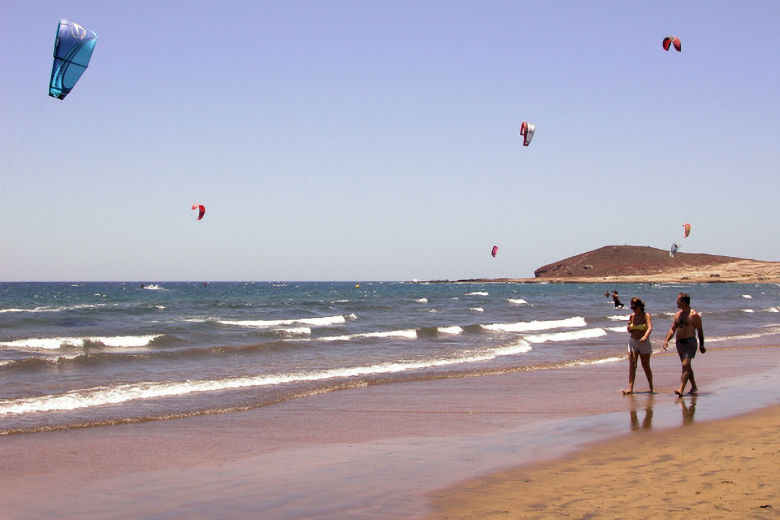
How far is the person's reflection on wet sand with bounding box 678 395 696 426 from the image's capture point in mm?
8586

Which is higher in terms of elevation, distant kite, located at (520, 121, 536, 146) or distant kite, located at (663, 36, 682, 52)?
distant kite, located at (663, 36, 682, 52)

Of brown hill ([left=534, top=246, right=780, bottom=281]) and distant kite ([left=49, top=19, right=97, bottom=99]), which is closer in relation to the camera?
distant kite ([left=49, top=19, right=97, bottom=99])

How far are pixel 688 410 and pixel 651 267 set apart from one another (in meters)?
145

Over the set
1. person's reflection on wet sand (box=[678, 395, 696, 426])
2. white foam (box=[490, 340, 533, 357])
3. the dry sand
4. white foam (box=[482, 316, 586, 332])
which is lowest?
white foam (box=[482, 316, 586, 332])

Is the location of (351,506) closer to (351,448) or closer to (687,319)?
(351,448)

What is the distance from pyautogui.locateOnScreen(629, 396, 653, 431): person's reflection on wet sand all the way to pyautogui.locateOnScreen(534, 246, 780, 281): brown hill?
121408mm

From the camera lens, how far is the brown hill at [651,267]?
12925 cm

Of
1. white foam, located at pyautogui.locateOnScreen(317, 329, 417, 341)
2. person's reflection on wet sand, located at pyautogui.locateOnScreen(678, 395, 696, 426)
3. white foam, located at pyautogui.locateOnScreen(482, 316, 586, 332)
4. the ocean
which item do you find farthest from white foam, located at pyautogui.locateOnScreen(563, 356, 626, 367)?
white foam, located at pyautogui.locateOnScreen(482, 316, 586, 332)

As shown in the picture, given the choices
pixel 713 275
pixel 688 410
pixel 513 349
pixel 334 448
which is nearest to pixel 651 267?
pixel 713 275

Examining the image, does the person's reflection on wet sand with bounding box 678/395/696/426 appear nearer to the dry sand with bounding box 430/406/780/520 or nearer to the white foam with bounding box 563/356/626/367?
the dry sand with bounding box 430/406/780/520

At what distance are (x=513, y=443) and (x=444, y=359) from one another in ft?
31.3

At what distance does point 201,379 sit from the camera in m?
13.3

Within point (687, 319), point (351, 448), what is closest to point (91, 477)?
point (351, 448)

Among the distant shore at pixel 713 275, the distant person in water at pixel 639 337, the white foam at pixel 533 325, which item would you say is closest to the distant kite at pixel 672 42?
the white foam at pixel 533 325
